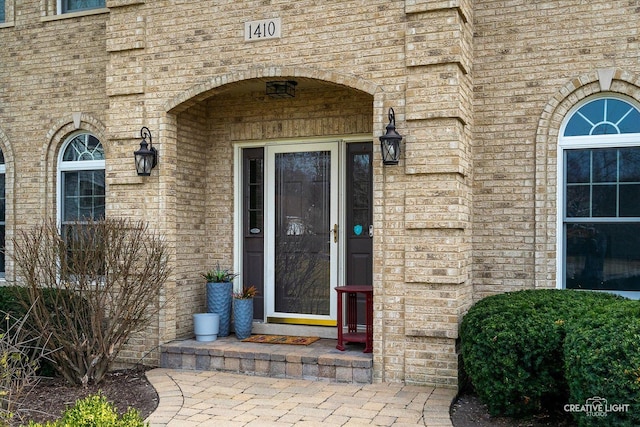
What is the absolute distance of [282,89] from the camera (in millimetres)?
7242

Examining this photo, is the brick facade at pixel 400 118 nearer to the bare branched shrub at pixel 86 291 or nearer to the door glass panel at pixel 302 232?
the door glass panel at pixel 302 232

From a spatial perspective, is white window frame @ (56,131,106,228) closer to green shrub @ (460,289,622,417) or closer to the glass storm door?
the glass storm door

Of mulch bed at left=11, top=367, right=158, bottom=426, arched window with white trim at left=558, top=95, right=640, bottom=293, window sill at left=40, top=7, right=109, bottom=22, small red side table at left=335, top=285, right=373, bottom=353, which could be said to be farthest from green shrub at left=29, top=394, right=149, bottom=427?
window sill at left=40, top=7, right=109, bottom=22

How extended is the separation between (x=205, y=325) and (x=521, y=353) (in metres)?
3.69

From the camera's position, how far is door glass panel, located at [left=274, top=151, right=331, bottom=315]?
7711 millimetres

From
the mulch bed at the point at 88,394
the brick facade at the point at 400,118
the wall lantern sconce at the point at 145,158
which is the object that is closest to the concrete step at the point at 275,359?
the brick facade at the point at 400,118

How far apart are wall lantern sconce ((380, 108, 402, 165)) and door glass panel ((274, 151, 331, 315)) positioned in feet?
5.29

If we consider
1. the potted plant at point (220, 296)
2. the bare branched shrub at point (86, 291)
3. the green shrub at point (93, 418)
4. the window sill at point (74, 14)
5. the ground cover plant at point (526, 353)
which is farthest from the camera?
the window sill at point (74, 14)

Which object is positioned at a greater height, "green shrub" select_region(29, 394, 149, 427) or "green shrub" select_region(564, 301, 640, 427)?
"green shrub" select_region(564, 301, 640, 427)

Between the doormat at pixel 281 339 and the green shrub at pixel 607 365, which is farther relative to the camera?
the doormat at pixel 281 339

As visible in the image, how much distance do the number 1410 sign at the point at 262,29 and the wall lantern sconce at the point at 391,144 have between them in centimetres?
160

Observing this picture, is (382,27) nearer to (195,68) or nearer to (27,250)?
(195,68)

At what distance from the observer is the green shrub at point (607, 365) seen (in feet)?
13.2

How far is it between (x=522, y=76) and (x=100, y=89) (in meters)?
5.27
